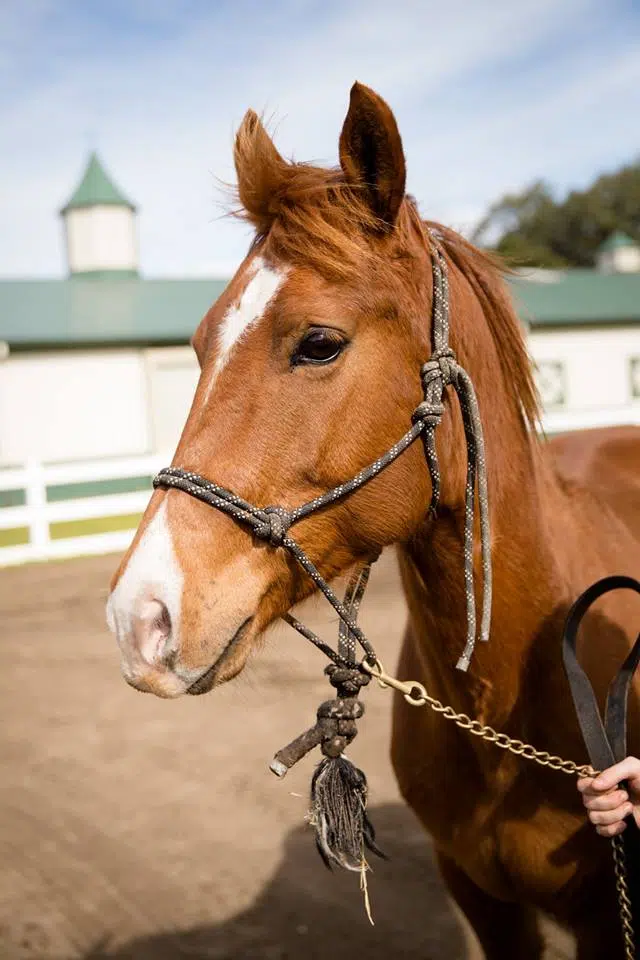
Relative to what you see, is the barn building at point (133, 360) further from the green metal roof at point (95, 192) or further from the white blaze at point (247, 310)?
the white blaze at point (247, 310)

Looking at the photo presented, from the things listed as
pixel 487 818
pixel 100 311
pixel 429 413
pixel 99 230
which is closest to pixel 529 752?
pixel 487 818

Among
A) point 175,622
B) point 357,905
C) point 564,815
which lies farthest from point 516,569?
point 357,905

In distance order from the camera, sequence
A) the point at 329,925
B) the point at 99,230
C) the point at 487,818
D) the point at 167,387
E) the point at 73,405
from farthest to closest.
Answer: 1. the point at 99,230
2. the point at 167,387
3. the point at 73,405
4. the point at 329,925
5. the point at 487,818

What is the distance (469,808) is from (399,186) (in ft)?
5.63

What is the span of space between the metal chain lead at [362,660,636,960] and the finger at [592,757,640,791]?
3.6 inches

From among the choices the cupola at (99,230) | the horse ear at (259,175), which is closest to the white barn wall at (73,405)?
→ the cupola at (99,230)

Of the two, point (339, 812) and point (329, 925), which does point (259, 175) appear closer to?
point (339, 812)

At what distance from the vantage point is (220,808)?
A: 4.58 m

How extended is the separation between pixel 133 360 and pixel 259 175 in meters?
17.8

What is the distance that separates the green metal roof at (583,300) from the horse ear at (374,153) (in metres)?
20.7

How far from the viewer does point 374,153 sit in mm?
1966

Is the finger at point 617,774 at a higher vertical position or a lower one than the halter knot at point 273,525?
lower

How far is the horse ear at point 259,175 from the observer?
204 centimetres

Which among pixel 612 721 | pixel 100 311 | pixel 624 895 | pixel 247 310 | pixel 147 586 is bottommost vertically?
pixel 624 895
